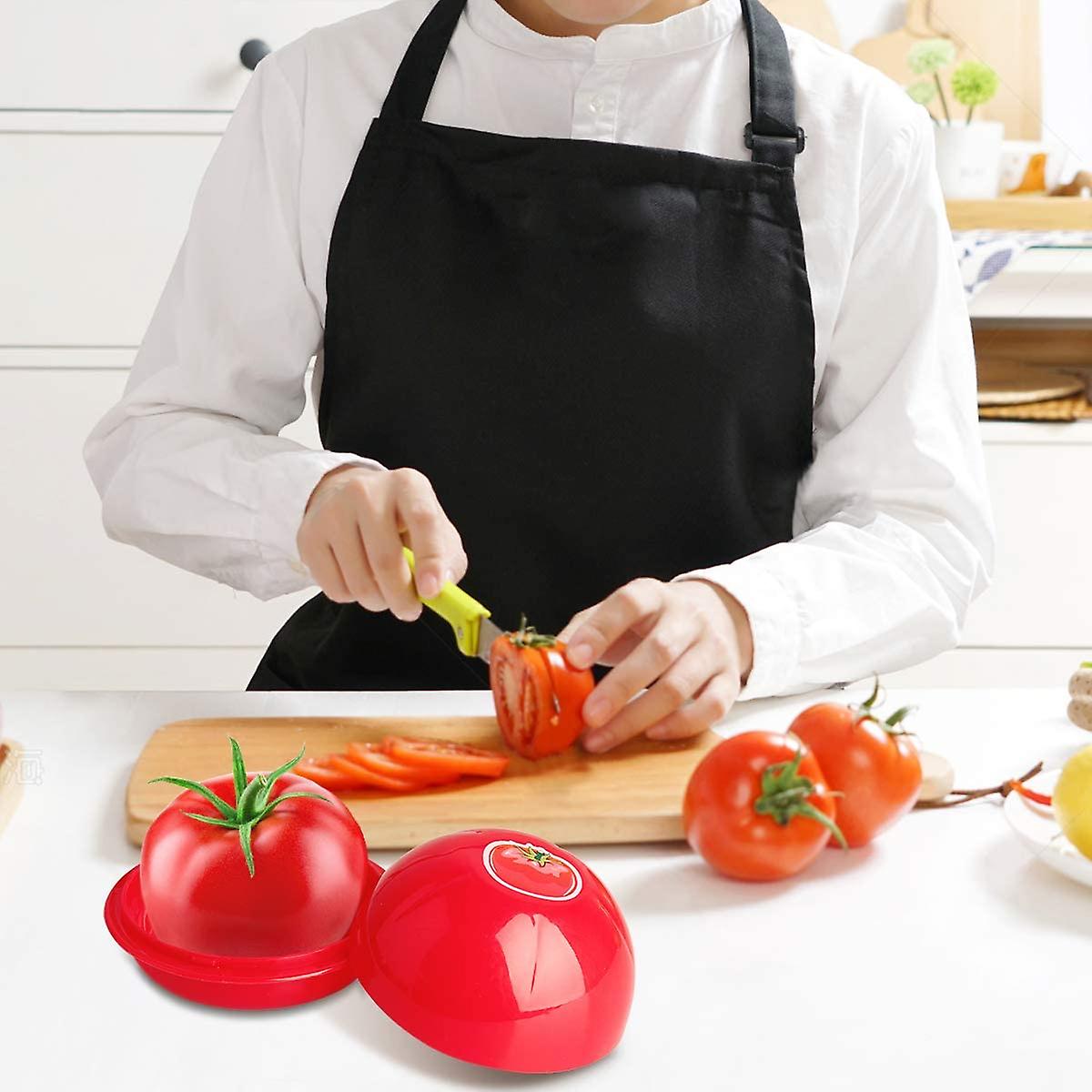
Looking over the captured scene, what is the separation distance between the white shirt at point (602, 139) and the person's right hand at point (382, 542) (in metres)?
0.09

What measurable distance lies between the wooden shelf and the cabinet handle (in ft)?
3.34

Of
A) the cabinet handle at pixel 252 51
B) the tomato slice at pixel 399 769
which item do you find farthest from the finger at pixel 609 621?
the cabinet handle at pixel 252 51

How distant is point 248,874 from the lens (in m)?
0.60

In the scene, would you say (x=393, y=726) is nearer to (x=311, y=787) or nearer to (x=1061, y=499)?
(x=311, y=787)

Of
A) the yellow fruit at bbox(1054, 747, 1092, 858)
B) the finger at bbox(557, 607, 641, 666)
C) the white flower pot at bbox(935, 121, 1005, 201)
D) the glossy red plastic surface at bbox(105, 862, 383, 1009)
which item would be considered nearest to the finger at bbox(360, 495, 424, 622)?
the finger at bbox(557, 607, 641, 666)

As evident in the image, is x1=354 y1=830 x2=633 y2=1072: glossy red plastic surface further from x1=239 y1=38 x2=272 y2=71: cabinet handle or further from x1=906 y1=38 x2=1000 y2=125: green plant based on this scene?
x1=906 y1=38 x2=1000 y2=125: green plant

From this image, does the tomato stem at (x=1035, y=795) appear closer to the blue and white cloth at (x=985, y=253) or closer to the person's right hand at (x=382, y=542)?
the person's right hand at (x=382, y=542)

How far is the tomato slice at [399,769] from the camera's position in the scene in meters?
0.80

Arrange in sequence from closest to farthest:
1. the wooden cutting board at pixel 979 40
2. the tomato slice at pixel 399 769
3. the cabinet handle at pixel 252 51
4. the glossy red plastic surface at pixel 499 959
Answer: the glossy red plastic surface at pixel 499 959, the tomato slice at pixel 399 769, the cabinet handle at pixel 252 51, the wooden cutting board at pixel 979 40

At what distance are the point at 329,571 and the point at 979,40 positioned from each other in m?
1.72

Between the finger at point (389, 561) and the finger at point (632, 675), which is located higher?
the finger at point (389, 561)

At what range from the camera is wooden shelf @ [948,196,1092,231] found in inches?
79.6

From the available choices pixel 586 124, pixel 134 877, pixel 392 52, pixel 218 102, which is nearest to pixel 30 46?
pixel 218 102

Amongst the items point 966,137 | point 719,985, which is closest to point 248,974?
point 719,985
